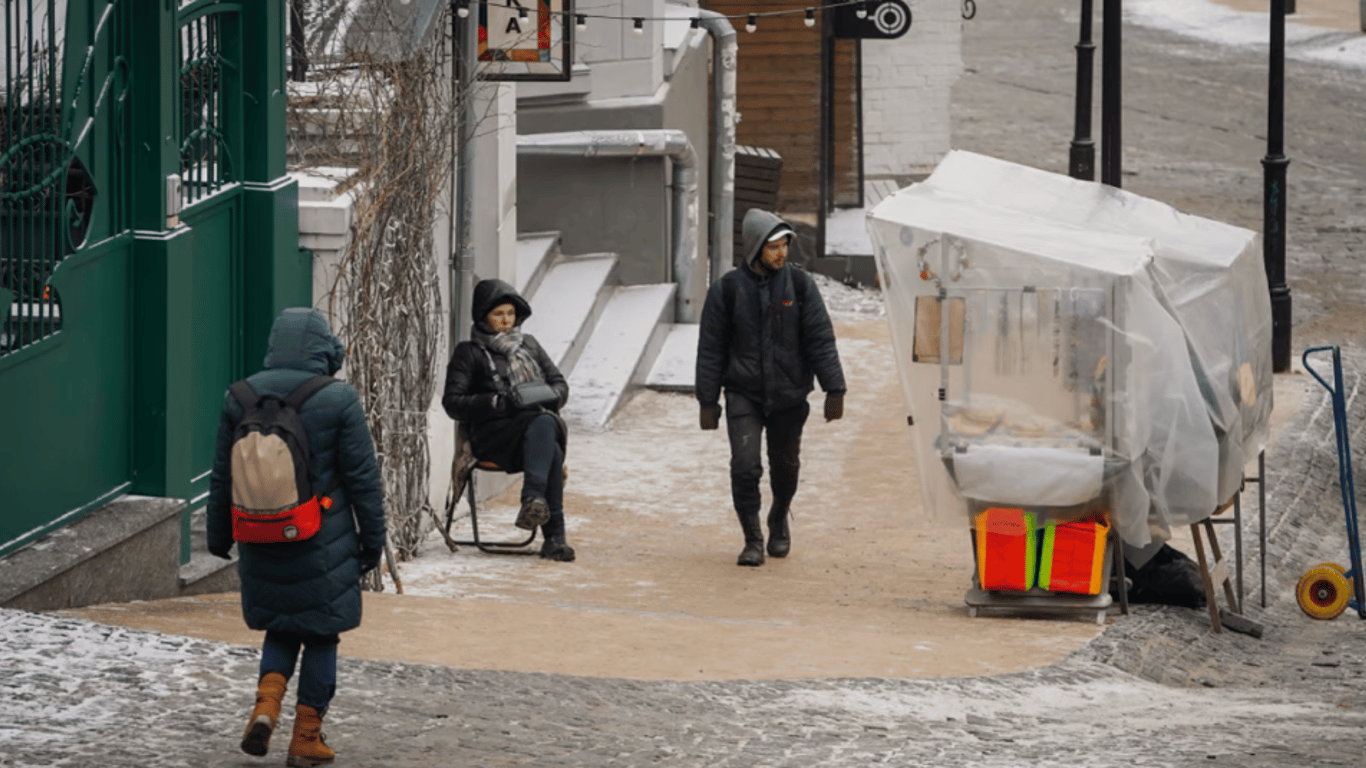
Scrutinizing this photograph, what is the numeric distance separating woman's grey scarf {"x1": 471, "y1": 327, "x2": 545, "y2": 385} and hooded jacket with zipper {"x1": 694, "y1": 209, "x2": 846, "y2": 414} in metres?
0.80

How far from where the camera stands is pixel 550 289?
15375 mm

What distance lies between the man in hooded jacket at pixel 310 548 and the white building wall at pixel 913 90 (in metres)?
17.4

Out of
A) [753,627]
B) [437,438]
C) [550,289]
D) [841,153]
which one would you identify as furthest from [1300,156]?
[753,627]

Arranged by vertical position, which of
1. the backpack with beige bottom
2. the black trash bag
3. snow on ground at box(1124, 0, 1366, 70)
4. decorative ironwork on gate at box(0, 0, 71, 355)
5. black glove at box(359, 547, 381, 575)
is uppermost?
snow on ground at box(1124, 0, 1366, 70)

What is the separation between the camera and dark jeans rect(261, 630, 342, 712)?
557 cm

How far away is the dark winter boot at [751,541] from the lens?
10.1 m

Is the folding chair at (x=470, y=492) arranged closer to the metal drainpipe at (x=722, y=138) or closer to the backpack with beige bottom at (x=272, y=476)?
the backpack with beige bottom at (x=272, y=476)

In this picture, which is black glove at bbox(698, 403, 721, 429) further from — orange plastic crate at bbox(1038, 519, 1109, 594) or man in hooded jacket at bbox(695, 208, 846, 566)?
orange plastic crate at bbox(1038, 519, 1109, 594)

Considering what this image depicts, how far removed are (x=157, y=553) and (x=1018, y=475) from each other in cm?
345

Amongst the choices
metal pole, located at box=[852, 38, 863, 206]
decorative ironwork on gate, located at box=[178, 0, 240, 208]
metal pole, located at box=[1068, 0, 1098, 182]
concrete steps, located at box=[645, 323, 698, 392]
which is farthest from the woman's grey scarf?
metal pole, located at box=[852, 38, 863, 206]

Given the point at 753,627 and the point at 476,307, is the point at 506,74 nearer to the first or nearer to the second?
the point at 476,307

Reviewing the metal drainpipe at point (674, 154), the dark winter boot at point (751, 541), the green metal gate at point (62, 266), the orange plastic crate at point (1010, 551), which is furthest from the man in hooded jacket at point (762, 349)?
the metal drainpipe at point (674, 154)

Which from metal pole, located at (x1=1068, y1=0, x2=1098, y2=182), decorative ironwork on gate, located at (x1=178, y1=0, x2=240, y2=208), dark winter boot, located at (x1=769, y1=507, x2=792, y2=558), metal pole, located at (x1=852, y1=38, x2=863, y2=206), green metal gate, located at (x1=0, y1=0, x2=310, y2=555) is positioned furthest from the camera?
metal pole, located at (x1=852, y1=38, x2=863, y2=206)

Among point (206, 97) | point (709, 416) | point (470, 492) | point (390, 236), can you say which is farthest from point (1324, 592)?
point (206, 97)
